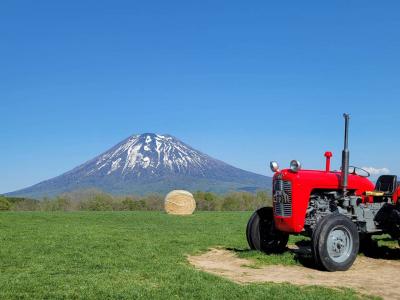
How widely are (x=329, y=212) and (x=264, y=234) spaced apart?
153 cm

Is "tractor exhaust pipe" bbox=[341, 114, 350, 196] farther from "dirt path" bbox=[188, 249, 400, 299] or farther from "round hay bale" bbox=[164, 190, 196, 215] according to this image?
"round hay bale" bbox=[164, 190, 196, 215]

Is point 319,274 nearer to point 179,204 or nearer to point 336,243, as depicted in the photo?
point 336,243

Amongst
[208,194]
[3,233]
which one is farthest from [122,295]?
[208,194]

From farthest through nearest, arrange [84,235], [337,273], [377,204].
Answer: [84,235]
[377,204]
[337,273]

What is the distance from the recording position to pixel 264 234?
10914mm

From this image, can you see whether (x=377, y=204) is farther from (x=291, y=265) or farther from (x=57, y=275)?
(x=57, y=275)

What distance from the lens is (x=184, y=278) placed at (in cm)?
771

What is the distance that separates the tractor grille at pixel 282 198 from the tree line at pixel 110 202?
2785cm

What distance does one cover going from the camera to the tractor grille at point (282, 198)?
9789 mm

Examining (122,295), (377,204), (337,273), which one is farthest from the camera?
(377,204)

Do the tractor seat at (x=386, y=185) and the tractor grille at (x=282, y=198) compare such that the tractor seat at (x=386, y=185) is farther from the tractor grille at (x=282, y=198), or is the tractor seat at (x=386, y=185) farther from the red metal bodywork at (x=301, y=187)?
the tractor grille at (x=282, y=198)

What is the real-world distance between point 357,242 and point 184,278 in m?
3.50

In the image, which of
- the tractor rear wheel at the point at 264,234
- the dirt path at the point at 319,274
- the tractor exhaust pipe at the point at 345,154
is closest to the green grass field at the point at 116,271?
the dirt path at the point at 319,274

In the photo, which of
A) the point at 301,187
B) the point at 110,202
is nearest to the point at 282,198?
the point at 301,187
